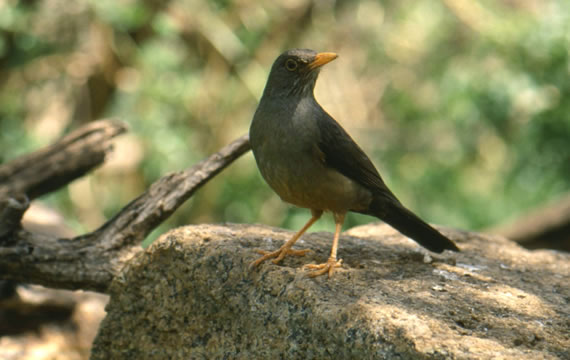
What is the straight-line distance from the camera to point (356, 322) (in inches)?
124

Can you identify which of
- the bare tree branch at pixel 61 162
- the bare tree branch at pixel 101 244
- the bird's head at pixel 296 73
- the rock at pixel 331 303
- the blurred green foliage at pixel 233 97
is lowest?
the rock at pixel 331 303

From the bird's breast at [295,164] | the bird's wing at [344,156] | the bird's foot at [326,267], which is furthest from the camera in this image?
the bird's wing at [344,156]

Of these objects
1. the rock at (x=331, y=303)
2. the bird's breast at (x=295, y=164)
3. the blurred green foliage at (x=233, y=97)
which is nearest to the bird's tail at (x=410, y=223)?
the rock at (x=331, y=303)

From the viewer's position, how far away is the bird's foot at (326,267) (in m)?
3.70

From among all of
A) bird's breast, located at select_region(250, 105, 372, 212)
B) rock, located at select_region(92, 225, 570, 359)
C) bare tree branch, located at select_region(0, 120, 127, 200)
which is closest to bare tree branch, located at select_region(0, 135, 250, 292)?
rock, located at select_region(92, 225, 570, 359)

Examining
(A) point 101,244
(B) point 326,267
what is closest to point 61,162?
(A) point 101,244

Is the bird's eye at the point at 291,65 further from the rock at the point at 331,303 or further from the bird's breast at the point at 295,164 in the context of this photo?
the rock at the point at 331,303

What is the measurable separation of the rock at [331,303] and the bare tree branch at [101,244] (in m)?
0.43

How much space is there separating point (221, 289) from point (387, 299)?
3.24 ft

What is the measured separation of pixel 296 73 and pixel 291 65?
68 millimetres

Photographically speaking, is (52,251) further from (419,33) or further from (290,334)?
(419,33)

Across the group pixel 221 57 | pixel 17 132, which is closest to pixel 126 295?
pixel 17 132

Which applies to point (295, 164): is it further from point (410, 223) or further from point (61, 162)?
point (61, 162)

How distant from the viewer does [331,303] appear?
338 cm
